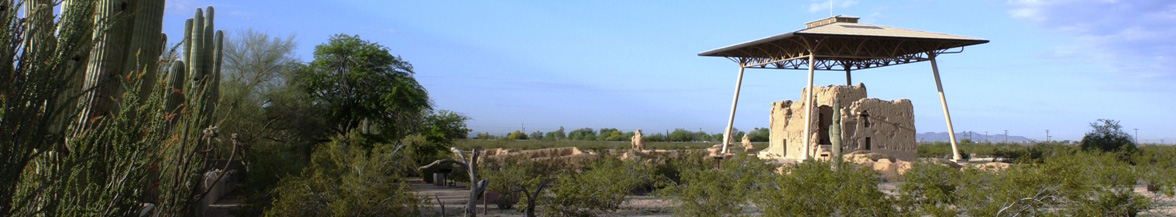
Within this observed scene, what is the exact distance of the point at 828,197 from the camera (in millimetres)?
10234

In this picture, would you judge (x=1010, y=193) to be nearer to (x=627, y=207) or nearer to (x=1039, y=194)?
(x=1039, y=194)

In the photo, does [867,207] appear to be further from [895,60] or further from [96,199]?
[895,60]

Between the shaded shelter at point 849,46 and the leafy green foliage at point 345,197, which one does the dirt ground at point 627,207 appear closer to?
the leafy green foliage at point 345,197

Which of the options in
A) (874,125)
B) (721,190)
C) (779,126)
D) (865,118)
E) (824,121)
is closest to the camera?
(721,190)

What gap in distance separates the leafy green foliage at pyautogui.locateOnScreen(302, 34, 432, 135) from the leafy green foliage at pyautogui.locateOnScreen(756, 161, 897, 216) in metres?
14.9

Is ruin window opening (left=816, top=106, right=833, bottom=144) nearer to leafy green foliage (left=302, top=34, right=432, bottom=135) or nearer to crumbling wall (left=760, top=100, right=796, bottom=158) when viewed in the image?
crumbling wall (left=760, top=100, right=796, bottom=158)

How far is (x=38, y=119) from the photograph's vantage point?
4441mm

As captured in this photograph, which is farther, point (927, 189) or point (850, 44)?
point (850, 44)

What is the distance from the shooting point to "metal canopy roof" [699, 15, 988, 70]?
28.6m

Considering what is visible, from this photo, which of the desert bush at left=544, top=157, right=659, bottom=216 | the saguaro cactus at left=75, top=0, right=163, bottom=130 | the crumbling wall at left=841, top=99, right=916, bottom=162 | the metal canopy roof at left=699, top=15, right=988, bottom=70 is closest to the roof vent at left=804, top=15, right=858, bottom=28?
the metal canopy roof at left=699, top=15, right=988, bottom=70

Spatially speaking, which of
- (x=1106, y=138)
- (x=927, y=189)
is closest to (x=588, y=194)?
(x=927, y=189)

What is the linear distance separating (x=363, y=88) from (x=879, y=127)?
1634cm

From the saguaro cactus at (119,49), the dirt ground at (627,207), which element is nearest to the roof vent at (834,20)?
the dirt ground at (627,207)

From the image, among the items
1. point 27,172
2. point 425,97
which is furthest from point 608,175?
Answer: point 425,97
